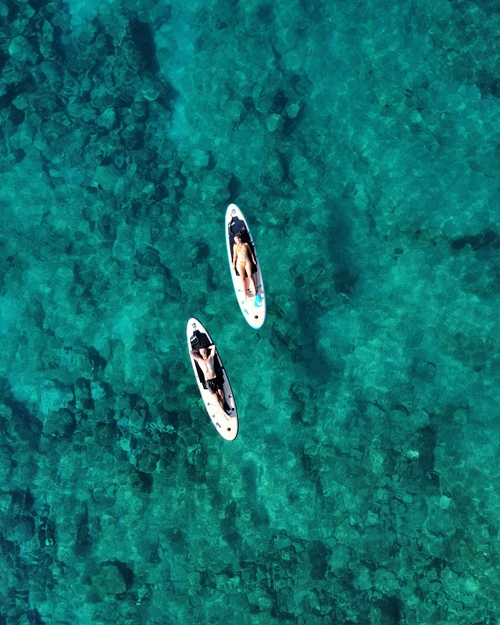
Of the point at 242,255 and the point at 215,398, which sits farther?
the point at 242,255

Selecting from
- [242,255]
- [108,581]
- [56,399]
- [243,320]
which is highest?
[242,255]

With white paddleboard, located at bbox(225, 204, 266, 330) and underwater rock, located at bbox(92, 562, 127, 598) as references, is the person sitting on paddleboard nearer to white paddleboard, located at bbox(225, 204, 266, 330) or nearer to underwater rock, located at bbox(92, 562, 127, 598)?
white paddleboard, located at bbox(225, 204, 266, 330)

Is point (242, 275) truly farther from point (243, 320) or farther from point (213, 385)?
point (213, 385)

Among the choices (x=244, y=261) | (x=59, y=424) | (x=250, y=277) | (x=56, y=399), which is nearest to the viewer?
(x=244, y=261)

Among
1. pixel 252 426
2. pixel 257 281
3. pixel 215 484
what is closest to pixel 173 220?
pixel 257 281

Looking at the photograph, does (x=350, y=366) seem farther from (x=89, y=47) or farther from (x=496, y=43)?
(x=89, y=47)

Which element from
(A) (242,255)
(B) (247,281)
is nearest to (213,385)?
(B) (247,281)

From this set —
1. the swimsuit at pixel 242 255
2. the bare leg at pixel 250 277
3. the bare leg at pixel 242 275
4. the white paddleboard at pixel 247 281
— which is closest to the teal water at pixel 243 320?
the white paddleboard at pixel 247 281

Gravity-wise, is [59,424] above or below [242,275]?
below
